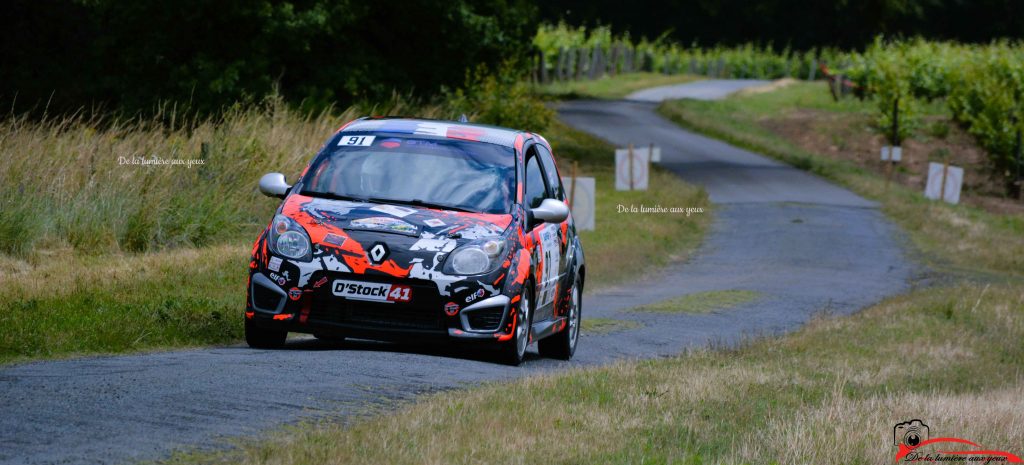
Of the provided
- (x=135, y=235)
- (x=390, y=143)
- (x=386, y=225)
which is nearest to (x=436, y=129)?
(x=390, y=143)

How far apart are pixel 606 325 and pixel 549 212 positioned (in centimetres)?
522

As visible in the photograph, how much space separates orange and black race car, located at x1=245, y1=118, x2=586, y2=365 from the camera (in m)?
10.7

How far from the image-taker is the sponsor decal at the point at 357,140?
11984mm

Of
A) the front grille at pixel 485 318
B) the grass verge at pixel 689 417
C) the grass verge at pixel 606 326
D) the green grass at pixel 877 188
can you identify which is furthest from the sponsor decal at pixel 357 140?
the green grass at pixel 877 188

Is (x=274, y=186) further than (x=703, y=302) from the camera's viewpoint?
No

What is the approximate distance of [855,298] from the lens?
22.1 meters

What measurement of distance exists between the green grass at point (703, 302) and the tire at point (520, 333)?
740 cm

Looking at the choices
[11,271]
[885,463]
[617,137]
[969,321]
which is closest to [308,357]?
[885,463]

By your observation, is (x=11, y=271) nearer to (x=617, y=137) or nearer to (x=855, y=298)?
(x=855, y=298)

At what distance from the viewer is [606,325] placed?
16.6 metres

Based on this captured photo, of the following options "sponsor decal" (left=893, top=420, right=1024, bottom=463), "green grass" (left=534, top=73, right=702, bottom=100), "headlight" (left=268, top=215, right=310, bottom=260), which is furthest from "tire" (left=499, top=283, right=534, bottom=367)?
"green grass" (left=534, top=73, right=702, bottom=100)

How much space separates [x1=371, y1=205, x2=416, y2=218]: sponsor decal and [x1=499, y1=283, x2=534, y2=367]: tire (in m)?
0.97

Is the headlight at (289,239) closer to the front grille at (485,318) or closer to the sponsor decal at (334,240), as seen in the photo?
the sponsor decal at (334,240)

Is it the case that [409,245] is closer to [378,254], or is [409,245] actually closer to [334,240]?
[378,254]
